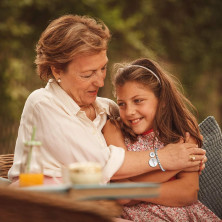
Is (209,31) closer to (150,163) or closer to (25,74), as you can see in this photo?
(25,74)

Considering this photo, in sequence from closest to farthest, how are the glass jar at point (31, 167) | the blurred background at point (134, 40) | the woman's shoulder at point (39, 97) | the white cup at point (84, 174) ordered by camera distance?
the white cup at point (84, 174) → the glass jar at point (31, 167) → the woman's shoulder at point (39, 97) → the blurred background at point (134, 40)

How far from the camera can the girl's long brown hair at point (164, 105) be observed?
2848mm

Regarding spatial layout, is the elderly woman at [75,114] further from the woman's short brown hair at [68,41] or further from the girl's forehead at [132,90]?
the girl's forehead at [132,90]

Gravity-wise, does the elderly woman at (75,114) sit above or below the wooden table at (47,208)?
above

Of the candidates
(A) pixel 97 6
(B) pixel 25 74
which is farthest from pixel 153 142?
(A) pixel 97 6

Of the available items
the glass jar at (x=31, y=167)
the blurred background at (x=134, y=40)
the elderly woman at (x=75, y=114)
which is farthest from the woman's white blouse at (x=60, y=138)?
the blurred background at (x=134, y=40)

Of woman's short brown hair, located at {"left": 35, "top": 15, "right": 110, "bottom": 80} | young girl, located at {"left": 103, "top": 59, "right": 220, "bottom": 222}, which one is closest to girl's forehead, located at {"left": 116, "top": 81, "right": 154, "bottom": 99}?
young girl, located at {"left": 103, "top": 59, "right": 220, "bottom": 222}

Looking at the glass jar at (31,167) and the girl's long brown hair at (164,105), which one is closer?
the glass jar at (31,167)

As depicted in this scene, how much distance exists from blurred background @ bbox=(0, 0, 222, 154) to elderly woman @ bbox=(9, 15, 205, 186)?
2.52m

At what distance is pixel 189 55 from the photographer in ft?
26.9

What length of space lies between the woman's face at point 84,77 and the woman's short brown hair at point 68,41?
37 mm

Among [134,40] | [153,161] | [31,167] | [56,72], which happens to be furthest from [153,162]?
[134,40]

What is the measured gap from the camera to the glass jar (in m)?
1.69

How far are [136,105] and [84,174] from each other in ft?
4.20
